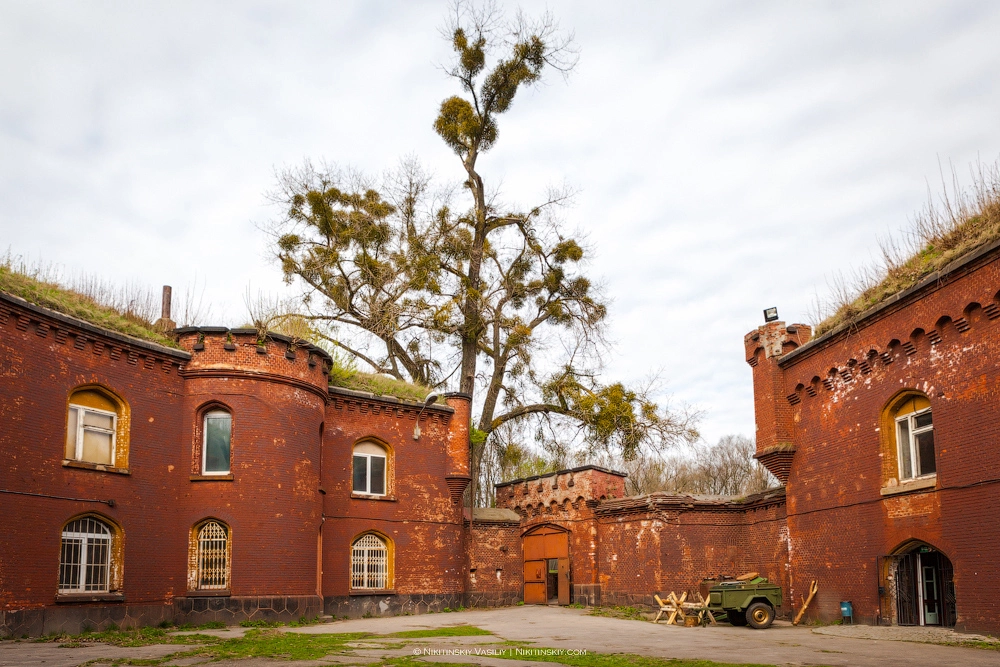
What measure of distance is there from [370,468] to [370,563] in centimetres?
254

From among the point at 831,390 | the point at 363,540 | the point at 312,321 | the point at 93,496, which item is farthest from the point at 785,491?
the point at 312,321

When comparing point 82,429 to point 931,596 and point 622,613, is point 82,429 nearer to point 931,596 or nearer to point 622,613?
point 622,613

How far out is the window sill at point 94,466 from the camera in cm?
1573

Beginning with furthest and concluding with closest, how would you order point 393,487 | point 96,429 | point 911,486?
point 393,487
point 96,429
point 911,486

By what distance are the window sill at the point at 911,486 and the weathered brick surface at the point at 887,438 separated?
12cm

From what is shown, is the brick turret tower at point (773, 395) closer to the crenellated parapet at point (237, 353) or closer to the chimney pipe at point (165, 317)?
the crenellated parapet at point (237, 353)

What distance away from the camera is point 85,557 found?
630 inches

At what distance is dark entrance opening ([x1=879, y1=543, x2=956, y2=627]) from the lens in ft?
49.6

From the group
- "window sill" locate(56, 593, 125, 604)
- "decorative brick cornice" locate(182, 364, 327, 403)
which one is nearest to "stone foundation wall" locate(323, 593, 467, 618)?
"window sill" locate(56, 593, 125, 604)

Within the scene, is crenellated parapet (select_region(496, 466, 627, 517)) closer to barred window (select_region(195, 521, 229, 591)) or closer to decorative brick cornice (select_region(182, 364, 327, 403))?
decorative brick cornice (select_region(182, 364, 327, 403))

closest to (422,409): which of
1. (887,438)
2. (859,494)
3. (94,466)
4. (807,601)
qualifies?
(94,466)

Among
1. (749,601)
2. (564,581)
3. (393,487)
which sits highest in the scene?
(393,487)

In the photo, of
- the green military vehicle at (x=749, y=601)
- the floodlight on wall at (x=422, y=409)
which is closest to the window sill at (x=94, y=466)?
the floodlight on wall at (x=422, y=409)

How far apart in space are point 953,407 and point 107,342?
16069mm
